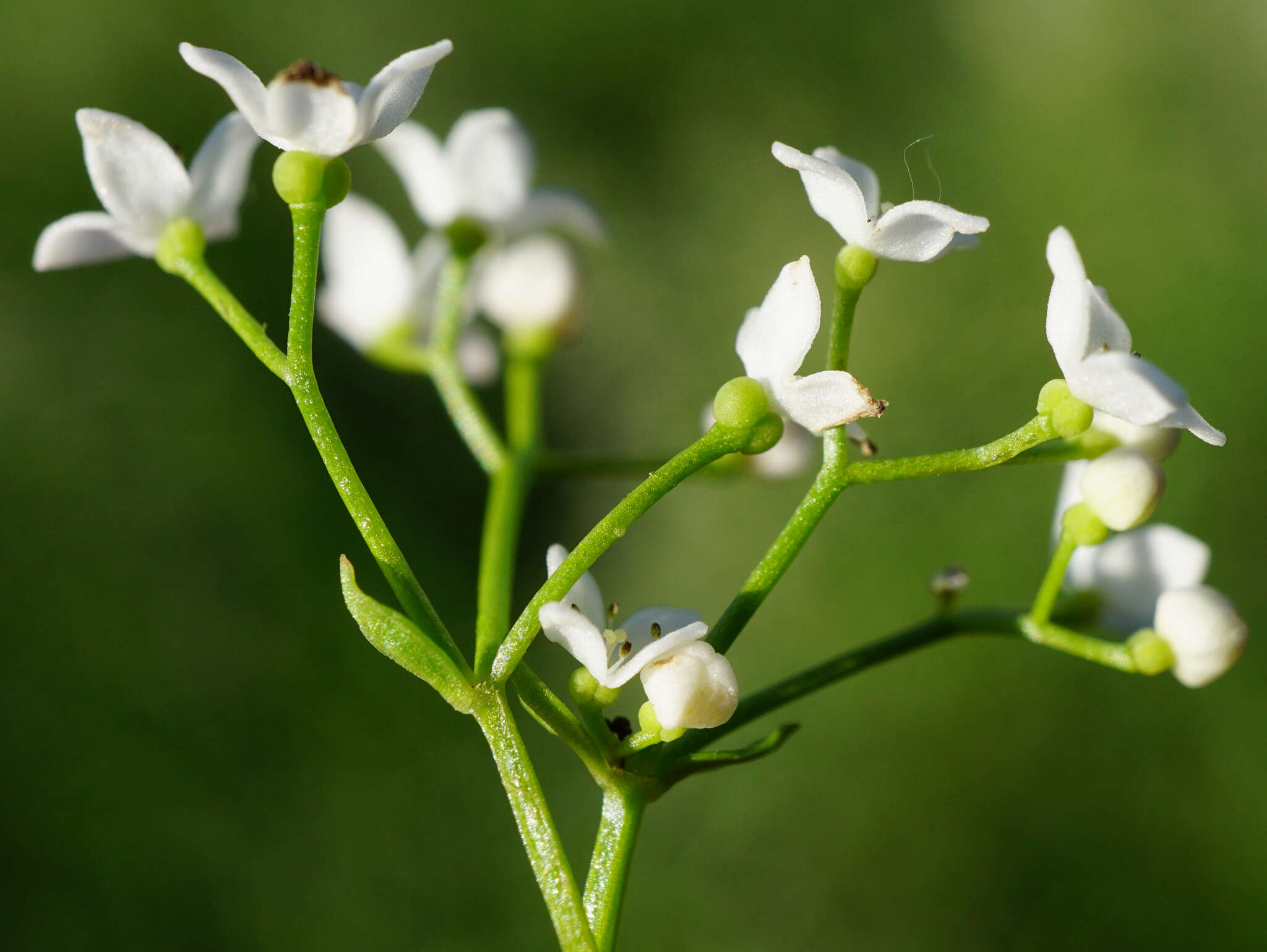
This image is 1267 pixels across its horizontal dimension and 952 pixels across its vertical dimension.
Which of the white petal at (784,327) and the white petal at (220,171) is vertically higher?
the white petal at (220,171)

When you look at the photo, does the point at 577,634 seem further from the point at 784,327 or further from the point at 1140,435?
the point at 1140,435

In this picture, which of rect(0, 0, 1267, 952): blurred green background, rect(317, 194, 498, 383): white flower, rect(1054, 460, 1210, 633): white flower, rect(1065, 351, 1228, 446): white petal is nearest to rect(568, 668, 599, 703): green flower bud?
rect(1065, 351, 1228, 446): white petal

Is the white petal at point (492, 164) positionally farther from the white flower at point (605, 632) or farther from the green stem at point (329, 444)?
the white flower at point (605, 632)

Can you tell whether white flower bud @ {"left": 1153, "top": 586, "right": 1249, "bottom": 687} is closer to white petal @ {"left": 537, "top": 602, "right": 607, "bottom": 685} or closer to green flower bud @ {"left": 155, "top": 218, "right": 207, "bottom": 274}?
white petal @ {"left": 537, "top": 602, "right": 607, "bottom": 685}

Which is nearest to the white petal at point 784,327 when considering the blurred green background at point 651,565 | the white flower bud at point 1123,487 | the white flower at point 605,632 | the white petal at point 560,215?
the white flower at point 605,632

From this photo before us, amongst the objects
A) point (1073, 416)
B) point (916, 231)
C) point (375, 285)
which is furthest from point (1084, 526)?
point (375, 285)

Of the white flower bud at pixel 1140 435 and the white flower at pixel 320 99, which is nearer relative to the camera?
the white flower at pixel 320 99

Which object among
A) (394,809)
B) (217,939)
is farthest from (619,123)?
(217,939)
